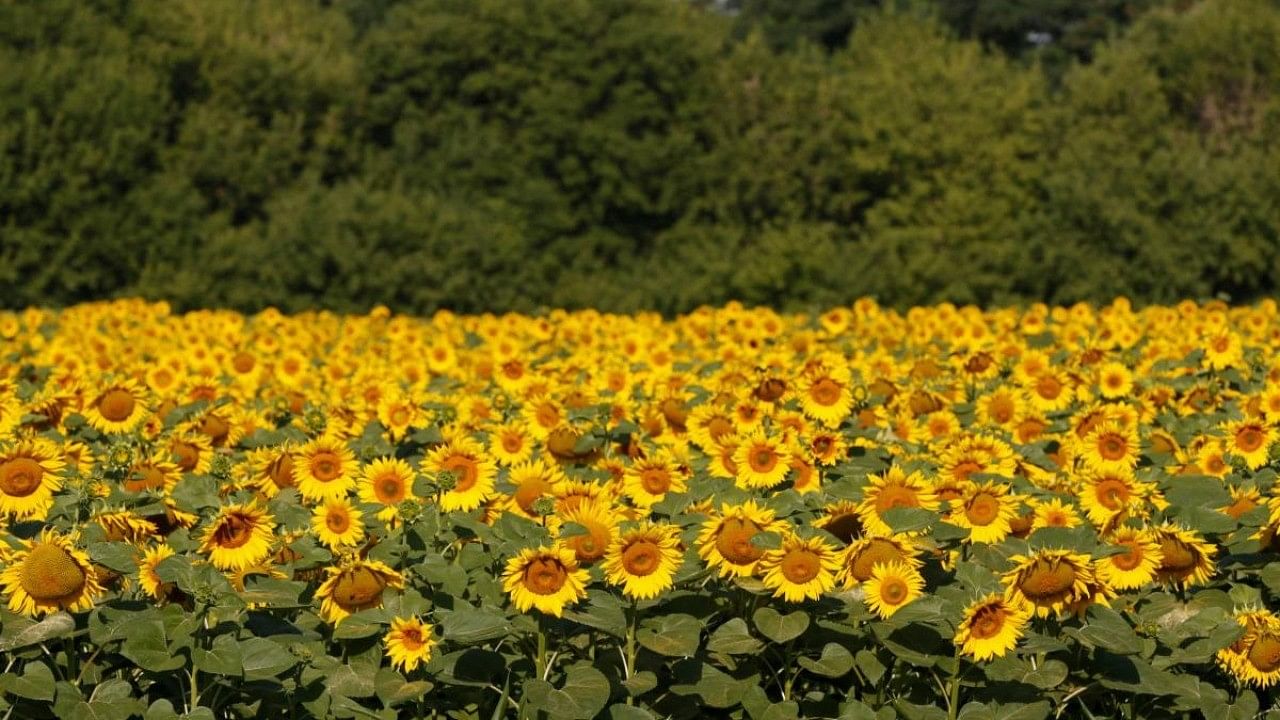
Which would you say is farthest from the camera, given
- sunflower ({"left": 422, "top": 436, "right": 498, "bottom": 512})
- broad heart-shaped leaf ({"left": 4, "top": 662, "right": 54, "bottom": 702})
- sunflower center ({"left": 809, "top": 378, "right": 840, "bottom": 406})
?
sunflower center ({"left": 809, "top": 378, "right": 840, "bottom": 406})

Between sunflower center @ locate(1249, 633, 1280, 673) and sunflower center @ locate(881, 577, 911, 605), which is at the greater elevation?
sunflower center @ locate(881, 577, 911, 605)

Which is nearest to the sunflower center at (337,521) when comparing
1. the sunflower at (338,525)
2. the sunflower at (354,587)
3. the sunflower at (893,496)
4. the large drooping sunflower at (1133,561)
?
the sunflower at (338,525)

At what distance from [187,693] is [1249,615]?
9.23ft

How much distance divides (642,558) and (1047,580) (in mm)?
1010

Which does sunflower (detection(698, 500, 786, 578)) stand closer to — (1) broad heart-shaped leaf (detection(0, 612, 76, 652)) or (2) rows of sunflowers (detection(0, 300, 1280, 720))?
(2) rows of sunflowers (detection(0, 300, 1280, 720))

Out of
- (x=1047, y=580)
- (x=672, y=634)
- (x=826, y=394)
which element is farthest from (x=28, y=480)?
(x=826, y=394)

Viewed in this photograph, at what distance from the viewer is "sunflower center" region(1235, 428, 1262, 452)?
5.50m

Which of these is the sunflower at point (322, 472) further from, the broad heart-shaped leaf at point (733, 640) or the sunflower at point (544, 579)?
the broad heart-shaped leaf at point (733, 640)

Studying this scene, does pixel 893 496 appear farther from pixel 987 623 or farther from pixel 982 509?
pixel 987 623

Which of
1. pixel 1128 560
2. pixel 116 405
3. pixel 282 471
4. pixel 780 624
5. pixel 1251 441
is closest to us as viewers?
pixel 780 624

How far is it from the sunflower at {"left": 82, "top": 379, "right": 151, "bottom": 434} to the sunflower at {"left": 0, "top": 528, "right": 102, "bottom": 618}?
2.05 metres

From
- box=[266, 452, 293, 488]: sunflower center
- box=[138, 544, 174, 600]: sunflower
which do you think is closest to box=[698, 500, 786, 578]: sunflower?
box=[138, 544, 174, 600]: sunflower

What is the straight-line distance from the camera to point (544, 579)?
4012 mm

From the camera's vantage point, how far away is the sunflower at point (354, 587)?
4254 millimetres
